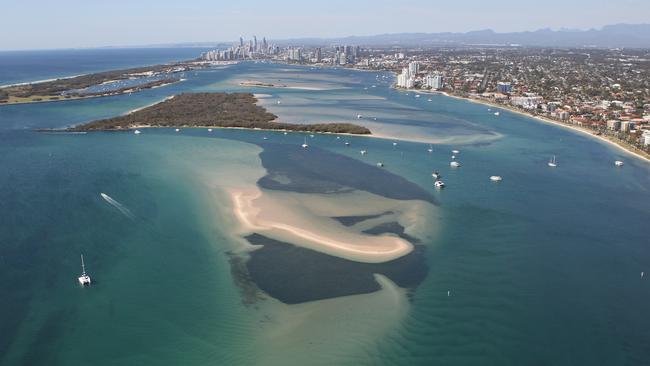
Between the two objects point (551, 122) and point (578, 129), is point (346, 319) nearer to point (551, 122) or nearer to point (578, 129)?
point (578, 129)

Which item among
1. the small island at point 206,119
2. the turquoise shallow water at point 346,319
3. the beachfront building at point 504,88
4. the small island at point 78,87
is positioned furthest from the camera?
the beachfront building at point 504,88

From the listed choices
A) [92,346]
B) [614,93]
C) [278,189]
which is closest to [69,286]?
[92,346]

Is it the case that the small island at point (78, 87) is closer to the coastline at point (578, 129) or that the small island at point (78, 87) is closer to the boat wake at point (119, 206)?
the boat wake at point (119, 206)

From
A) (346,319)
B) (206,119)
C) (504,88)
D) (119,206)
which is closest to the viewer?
(346,319)

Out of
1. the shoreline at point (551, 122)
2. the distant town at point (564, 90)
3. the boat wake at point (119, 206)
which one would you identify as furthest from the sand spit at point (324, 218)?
the distant town at point (564, 90)

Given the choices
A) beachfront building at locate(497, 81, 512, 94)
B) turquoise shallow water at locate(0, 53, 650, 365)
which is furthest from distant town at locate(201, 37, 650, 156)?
turquoise shallow water at locate(0, 53, 650, 365)

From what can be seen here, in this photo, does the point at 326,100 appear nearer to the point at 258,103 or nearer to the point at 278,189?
the point at 258,103

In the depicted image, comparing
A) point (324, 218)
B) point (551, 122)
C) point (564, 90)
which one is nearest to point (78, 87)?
point (551, 122)
